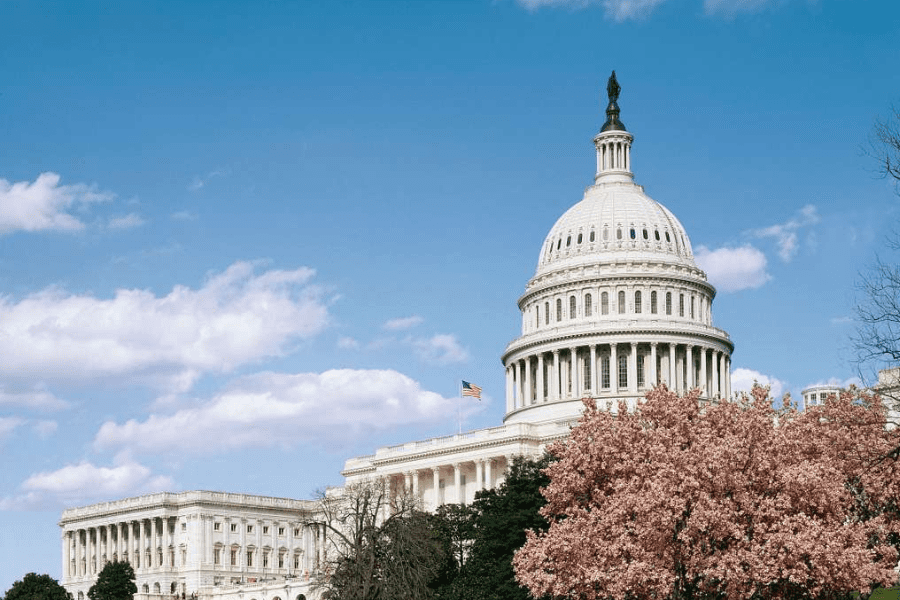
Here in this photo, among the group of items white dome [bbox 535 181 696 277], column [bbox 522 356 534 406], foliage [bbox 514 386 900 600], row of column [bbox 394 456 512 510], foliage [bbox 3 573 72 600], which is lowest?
foliage [bbox 3 573 72 600]

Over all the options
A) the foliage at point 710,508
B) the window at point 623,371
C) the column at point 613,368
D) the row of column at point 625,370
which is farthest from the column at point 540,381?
the foliage at point 710,508

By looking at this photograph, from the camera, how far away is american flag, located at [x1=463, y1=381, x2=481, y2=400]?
161m

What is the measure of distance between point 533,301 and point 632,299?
13.3 m

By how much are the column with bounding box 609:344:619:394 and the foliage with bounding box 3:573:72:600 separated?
67568 mm

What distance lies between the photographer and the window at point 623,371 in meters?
170

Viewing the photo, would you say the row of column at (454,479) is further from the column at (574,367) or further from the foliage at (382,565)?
the foliage at (382,565)

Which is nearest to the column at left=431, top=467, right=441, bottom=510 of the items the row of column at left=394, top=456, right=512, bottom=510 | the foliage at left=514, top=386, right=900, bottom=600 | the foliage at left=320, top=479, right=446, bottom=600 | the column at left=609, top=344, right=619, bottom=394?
the row of column at left=394, top=456, right=512, bottom=510

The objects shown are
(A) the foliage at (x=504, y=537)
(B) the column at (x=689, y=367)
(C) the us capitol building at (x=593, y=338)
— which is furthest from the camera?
(B) the column at (x=689, y=367)

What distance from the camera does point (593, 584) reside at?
70.6 meters

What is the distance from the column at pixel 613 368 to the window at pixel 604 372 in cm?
80

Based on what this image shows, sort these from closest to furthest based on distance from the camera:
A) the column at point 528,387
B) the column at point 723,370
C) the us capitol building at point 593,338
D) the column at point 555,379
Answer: the us capitol building at point 593,338, the column at point 555,379, the column at point 723,370, the column at point 528,387

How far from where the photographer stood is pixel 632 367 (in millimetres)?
168875

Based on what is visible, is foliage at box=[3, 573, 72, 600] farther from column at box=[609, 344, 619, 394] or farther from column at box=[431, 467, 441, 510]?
column at box=[609, 344, 619, 394]

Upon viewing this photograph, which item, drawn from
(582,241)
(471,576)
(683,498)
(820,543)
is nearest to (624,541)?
(683,498)
